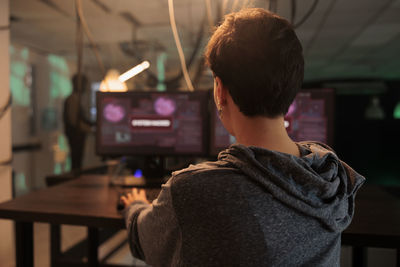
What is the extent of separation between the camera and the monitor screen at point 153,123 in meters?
1.55

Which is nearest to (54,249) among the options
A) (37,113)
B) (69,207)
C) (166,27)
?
(69,207)

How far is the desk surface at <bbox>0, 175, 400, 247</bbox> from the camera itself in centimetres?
89

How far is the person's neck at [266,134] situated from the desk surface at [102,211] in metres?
0.45

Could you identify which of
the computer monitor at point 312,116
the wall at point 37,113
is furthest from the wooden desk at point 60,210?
the wall at point 37,113

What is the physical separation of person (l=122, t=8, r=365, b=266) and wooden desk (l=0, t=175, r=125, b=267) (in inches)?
19.4

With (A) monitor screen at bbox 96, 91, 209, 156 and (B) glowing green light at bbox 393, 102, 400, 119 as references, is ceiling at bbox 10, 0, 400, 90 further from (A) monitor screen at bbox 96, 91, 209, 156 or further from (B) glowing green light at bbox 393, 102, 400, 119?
(B) glowing green light at bbox 393, 102, 400, 119

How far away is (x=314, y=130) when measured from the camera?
147 cm

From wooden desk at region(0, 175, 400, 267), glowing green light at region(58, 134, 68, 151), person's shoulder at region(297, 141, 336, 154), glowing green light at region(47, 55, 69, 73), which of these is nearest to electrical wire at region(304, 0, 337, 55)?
wooden desk at region(0, 175, 400, 267)

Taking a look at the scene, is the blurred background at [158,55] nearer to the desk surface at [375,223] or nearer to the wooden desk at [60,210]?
the desk surface at [375,223]

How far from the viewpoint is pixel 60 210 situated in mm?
1085

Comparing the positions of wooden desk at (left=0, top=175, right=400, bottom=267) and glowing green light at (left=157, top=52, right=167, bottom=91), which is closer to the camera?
wooden desk at (left=0, top=175, right=400, bottom=267)

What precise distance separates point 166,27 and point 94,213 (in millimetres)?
3468

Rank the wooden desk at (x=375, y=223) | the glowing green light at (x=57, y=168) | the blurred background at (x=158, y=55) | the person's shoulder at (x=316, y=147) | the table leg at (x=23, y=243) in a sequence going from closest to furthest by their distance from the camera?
the person's shoulder at (x=316, y=147) → the wooden desk at (x=375, y=223) → the table leg at (x=23, y=243) → the blurred background at (x=158, y=55) → the glowing green light at (x=57, y=168)

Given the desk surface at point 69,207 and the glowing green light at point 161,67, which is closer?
the desk surface at point 69,207
